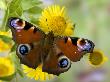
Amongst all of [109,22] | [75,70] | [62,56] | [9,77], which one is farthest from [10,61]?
[109,22]

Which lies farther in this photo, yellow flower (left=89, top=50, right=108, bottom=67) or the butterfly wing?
yellow flower (left=89, top=50, right=108, bottom=67)

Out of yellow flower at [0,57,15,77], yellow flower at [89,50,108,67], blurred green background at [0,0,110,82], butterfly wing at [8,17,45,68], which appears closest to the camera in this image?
butterfly wing at [8,17,45,68]

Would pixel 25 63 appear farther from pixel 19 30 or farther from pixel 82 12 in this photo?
pixel 82 12

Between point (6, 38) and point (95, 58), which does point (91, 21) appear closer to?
point (95, 58)

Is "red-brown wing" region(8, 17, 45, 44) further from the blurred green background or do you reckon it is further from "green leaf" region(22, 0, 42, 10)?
the blurred green background

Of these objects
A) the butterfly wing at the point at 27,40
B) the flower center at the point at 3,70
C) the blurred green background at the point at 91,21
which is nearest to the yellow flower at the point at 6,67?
the flower center at the point at 3,70

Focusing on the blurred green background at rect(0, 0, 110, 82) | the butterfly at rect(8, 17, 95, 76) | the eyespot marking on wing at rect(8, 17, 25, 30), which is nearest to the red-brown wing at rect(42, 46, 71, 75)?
the butterfly at rect(8, 17, 95, 76)
